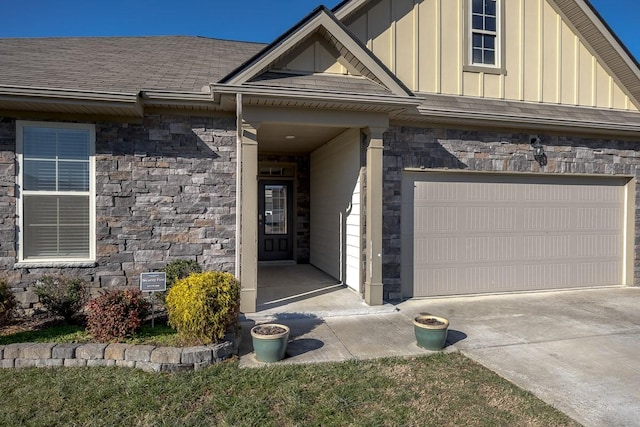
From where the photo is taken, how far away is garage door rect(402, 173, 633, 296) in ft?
23.0

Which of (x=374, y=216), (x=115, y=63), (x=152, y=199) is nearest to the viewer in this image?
(x=152, y=199)

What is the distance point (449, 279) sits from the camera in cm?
715

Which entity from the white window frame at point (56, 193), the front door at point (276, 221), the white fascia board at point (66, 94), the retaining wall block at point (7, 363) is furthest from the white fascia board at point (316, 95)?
the front door at point (276, 221)

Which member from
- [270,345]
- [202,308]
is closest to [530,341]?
[270,345]

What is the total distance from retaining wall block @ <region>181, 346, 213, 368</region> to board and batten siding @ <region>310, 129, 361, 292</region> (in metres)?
3.16

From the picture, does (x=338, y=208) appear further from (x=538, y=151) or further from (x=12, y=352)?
(x=12, y=352)

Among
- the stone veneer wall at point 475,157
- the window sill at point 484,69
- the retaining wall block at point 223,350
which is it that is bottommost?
the retaining wall block at point 223,350

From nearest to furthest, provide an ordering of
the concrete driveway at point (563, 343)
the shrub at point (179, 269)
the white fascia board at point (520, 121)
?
the concrete driveway at point (563, 343)
the shrub at point (179, 269)
the white fascia board at point (520, 121)

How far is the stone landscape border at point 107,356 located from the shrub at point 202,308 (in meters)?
0.17

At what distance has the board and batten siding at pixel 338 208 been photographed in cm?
685

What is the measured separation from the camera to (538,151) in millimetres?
7379

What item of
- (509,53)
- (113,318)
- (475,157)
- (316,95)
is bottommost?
(113,318)

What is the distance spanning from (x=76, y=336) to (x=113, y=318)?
60cm

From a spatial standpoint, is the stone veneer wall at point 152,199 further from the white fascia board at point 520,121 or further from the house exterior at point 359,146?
the white fascia board at point 520,121
